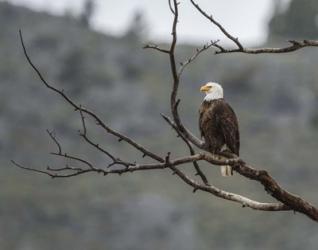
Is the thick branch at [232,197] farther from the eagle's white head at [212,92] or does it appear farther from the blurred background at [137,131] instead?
the blurred background at [137,131]

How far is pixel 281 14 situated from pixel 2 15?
22651 mm

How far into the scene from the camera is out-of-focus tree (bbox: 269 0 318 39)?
A: 64.1 metres

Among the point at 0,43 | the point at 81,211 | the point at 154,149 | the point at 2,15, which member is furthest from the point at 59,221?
the point at 2,15

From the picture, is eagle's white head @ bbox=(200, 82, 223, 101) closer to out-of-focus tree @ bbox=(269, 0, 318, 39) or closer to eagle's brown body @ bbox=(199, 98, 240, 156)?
eagle's brown body @ bbox=(199, 98, 240, 156)

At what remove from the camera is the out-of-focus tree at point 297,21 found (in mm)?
64062

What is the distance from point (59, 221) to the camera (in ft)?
126

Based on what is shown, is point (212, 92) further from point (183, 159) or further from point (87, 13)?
point (87, 13)

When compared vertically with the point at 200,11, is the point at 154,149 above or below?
above

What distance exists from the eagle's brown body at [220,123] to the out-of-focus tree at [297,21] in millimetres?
58272

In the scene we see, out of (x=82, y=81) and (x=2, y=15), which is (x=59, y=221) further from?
(x=2, y=15)

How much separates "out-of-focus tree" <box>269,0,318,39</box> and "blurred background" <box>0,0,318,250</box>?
0.08 meters

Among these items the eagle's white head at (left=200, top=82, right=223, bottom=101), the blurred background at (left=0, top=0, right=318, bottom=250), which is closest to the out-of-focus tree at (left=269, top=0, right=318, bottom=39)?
the blurred background at (left=0, top=0, right=318, bottom=250)

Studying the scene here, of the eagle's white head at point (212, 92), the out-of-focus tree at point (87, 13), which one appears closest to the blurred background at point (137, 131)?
the out-of-focus tree at point (87, 13)

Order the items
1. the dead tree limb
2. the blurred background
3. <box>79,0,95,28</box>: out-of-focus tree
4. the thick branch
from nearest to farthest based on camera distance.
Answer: the dead tree limb, the thick branch, the blurred background, <box>79,0,95,28</box>: out-of-focus tree
